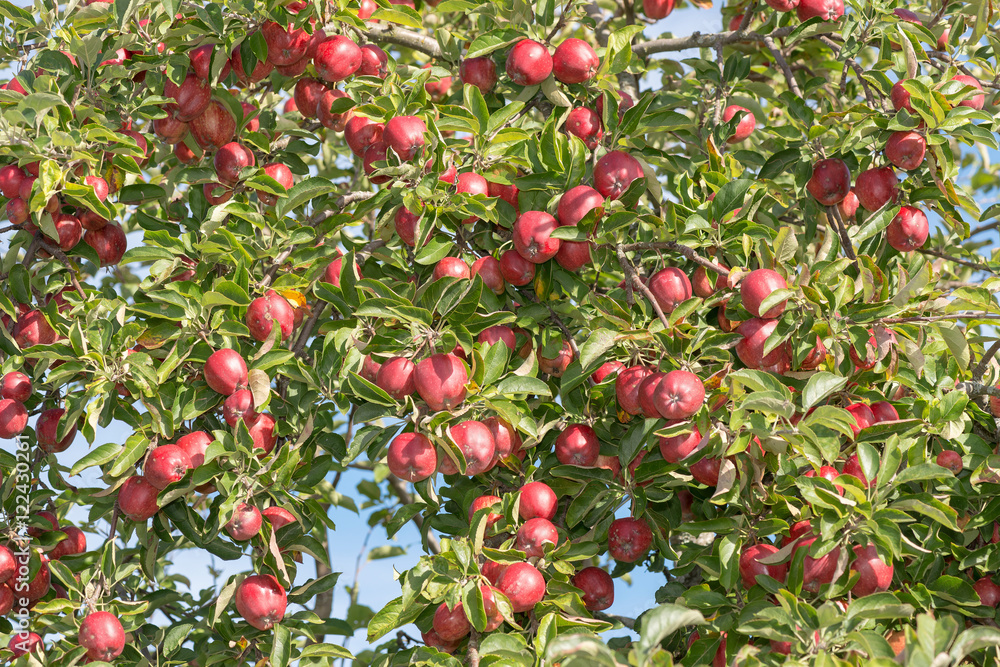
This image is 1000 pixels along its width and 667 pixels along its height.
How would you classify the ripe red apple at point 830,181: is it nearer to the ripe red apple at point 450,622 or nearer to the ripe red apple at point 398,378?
the ripe red apple at point 398,378

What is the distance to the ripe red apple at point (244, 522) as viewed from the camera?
226 centimetres

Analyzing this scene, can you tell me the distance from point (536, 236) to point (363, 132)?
73 cm

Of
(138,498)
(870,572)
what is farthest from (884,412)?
(138,498)

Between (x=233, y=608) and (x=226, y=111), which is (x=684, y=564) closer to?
(x=233, y=608)

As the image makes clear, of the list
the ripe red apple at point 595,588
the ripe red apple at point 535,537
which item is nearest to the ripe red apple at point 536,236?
the ripe red apple at point 535,537

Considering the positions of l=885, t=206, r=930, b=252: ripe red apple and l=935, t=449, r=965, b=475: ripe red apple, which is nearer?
l=935, t=449, r=965, b=475: ripe red apple

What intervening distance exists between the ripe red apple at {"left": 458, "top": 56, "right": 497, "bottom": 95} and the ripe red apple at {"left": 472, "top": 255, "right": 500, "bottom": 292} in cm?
71

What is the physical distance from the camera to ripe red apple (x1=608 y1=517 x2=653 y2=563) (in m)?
2.48

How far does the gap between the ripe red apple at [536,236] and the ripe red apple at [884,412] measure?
1.05 m

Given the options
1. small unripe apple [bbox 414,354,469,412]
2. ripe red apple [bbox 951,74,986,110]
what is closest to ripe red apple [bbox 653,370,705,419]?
small unripe apple [bbox 414,354,469,412]

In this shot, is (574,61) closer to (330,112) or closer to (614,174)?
(614,174)

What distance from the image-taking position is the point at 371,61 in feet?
9.87

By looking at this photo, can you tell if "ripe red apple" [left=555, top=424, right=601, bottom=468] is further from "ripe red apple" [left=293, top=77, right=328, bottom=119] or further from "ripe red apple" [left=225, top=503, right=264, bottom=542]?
"ripe red apple" [left=293, top=77, right=328, bottom=119]

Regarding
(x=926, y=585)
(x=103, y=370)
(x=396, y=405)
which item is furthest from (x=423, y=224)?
(x=926, y=585)
